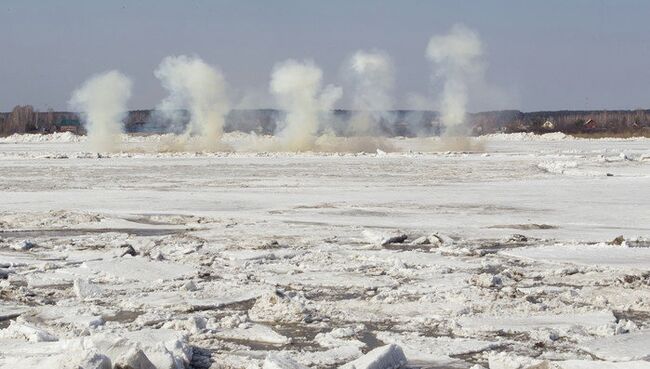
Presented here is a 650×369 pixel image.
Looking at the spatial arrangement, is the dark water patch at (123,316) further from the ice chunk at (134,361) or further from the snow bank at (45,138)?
the snow bank at (45,138)

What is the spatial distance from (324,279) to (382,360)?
458 centimetres

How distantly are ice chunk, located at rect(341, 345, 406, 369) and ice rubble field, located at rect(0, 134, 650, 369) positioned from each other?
20mm

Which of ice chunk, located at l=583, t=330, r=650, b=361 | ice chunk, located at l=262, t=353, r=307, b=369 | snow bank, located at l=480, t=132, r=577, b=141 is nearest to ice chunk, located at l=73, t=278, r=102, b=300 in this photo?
ice chunk, located at l=262, t=353, r=307, b=369

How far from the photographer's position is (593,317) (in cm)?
938

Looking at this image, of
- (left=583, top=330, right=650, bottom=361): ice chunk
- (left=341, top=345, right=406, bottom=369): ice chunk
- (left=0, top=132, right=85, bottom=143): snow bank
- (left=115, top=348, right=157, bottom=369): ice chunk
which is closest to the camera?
(left=115, top=348, right=157, bottom=369): ice chunk

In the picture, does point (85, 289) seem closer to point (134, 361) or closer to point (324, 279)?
point (324, 279)

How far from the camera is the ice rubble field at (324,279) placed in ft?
26.2

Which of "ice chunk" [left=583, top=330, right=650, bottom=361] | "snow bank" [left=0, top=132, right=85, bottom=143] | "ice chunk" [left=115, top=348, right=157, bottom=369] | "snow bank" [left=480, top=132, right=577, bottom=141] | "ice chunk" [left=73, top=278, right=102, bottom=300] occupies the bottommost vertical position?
"ice chunk" [left=583, top=330, right=650, bottom=361]

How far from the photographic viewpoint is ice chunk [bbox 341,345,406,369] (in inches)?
275

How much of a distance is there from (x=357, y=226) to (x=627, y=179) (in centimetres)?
1557

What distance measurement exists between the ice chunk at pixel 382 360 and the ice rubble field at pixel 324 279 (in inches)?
0.8

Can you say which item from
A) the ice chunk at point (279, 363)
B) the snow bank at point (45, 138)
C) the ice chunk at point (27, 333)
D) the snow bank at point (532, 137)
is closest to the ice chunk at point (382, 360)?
the ice chunk at point (279, 363)

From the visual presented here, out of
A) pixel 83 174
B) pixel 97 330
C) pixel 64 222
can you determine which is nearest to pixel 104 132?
pixel 83 174

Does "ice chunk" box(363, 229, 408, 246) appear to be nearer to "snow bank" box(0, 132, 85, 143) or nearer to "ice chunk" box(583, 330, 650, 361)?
"ice chunk" box(583, 330, 650, 361)
